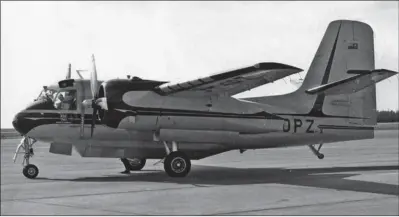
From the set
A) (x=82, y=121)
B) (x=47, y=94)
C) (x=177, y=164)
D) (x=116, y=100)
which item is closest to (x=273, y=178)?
(x=177, y=164)

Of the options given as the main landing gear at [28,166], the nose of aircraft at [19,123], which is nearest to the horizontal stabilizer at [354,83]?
the main landing gear at [28,166]

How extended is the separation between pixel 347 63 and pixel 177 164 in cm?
772

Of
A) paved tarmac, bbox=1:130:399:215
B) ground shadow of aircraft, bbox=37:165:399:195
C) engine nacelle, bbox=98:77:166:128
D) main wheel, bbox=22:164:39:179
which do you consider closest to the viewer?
paved tarmac, bbox=1:130:399:215

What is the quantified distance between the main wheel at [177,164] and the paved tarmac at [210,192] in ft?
1.22

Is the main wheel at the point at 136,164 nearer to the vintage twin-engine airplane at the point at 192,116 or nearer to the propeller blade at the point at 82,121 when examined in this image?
the vintage twin-engine airplane at the point at 192,116

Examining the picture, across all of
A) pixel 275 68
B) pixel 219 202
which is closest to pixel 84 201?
pixel 219 202

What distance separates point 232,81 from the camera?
1819 centimetres

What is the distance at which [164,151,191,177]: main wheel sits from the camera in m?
18.8

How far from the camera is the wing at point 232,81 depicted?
1616cm

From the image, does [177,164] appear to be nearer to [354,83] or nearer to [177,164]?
[177,164]

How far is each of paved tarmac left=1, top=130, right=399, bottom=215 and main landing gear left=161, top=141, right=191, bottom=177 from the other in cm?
37

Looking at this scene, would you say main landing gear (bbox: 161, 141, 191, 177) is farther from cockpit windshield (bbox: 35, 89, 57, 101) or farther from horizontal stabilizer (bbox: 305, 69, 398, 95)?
horizontal stabilizer (bbox: 305, 69, 398, 95)

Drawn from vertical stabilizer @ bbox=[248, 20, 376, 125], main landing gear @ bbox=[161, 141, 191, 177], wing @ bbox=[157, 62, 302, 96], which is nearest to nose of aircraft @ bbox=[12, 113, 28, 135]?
wing @ bbox=[157, 62, 302, 96]

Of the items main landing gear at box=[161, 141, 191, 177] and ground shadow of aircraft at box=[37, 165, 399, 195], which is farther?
main landing gear at box=[161, 141, 191, 177]
